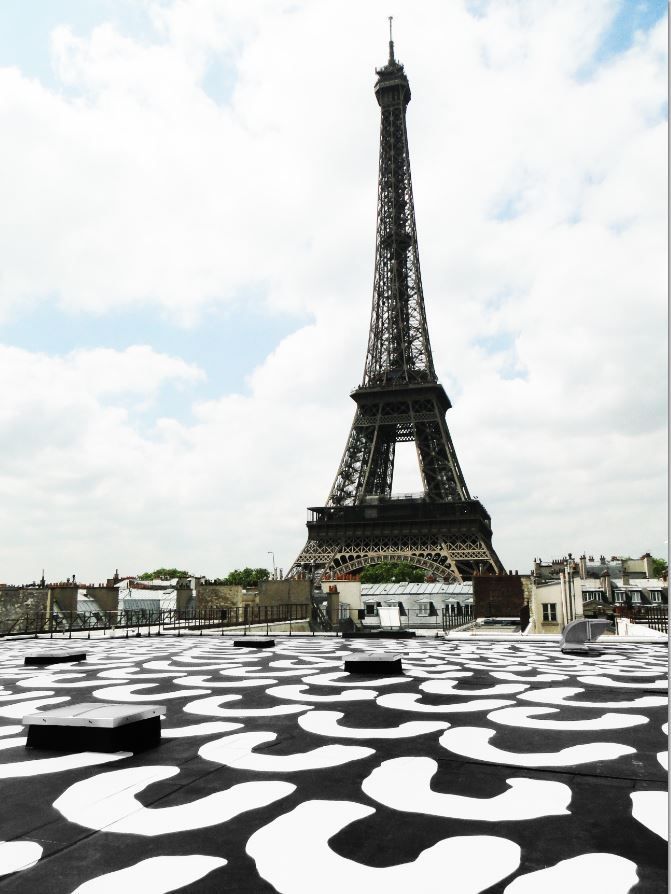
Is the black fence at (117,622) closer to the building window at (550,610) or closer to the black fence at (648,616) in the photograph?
the building window at (550,610)

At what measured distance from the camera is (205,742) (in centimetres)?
521

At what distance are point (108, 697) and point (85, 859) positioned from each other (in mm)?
4939

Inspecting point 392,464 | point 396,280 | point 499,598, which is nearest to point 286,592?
point 499,598

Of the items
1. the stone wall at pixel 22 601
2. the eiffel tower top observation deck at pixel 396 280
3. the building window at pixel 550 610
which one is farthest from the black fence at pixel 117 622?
the eiffel tower top observation deck at pixel 396 280

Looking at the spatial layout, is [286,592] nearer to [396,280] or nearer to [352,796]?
[352,796]

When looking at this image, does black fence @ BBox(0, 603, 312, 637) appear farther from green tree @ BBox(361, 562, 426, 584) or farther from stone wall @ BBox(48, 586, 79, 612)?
green tree @ BBox(361, 562, 426, 584)

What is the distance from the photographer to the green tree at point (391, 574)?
59.2m

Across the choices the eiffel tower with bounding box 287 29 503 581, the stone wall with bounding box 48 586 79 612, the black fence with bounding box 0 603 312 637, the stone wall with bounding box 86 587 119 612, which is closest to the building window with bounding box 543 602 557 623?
the black fence with bounding box 0 603 312 637

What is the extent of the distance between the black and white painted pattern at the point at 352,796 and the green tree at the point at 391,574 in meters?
51.3

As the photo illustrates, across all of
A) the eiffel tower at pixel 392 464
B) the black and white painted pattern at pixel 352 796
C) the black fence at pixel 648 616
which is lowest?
the black fence at pixel 648 616

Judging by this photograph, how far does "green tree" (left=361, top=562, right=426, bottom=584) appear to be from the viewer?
5916cm

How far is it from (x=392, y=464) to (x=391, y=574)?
38.2 ft

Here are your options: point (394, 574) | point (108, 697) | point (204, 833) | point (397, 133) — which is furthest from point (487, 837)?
point (397, 133)

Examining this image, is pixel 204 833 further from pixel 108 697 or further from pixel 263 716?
pixel 108 697
